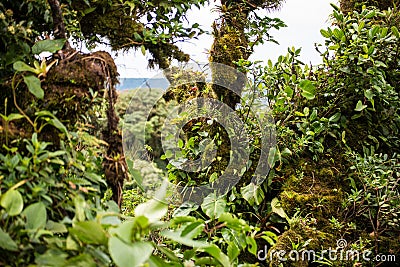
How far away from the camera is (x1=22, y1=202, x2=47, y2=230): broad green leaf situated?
2.82 feet

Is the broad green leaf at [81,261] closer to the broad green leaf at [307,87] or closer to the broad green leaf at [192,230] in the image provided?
the broad green leaf at [192,230]

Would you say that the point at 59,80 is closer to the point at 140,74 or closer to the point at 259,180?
the point at 140,74

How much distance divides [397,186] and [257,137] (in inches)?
26.4

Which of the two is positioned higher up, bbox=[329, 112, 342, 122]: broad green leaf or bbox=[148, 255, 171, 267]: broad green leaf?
bbox=[329, 112, 342, 122]: broad green leaf

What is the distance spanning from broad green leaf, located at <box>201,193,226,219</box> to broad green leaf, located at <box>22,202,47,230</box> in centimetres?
110

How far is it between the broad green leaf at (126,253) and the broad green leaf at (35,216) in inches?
6.4

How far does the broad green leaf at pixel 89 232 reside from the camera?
83 cm

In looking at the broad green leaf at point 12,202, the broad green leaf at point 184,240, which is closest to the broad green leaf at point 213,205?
the broad green leaf at point 184,240

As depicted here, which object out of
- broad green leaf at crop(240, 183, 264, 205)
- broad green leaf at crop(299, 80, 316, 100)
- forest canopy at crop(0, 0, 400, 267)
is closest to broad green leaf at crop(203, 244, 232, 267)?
forest canopy at crop(0, 0, 400, 267)

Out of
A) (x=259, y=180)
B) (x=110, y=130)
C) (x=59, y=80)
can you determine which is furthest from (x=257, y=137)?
(x=59, y=80)

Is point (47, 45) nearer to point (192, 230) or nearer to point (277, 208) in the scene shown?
point (192, 230)

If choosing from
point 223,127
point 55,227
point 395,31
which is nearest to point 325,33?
point 395,31

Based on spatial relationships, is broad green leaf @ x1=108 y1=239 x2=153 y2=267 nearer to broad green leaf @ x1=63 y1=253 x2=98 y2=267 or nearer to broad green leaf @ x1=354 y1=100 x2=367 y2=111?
broad green leaf @ x1=63 y1=253 x2=98 y2=267

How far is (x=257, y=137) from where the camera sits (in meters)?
2.11
